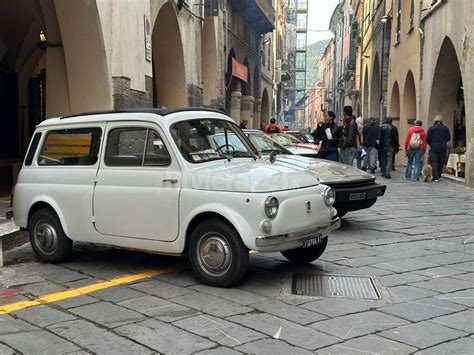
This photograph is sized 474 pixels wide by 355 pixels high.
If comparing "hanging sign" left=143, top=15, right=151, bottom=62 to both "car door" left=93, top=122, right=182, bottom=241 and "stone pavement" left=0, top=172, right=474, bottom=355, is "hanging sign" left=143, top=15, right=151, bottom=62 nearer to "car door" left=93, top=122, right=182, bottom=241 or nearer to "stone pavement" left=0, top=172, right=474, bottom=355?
"stone pavement" left=0, top=172, right=474, bottom=355

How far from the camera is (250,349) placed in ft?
11.6

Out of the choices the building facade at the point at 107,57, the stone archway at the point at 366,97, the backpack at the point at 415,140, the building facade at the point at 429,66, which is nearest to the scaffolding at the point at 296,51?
the stone archway at the point at 366,97

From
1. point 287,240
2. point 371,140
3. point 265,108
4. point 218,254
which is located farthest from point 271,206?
point 265,108

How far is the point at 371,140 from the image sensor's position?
53.7ft

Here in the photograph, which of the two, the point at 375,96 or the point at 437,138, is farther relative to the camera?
the point at 375,96

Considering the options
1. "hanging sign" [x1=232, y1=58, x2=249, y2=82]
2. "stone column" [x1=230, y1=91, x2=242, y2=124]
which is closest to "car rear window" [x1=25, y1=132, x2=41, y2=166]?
"hanging sign" [x1=232, y1=58, x2=249, y2=82]

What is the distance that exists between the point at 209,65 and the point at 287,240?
15803 millimetres

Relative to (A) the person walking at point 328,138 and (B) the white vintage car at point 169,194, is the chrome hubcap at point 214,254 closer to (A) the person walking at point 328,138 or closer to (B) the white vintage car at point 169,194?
(B) the white vintage car at point 169,194

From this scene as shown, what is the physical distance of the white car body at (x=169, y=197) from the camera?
4.75 meters

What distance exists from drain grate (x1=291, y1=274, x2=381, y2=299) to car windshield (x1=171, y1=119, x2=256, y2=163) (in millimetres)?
1412

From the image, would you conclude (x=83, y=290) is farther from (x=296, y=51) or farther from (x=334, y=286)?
(x=296, y=51)

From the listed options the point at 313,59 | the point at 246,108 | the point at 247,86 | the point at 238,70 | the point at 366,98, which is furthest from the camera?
the point at 313,59

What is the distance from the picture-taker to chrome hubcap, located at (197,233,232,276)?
4.83 m

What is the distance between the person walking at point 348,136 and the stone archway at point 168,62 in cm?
571
